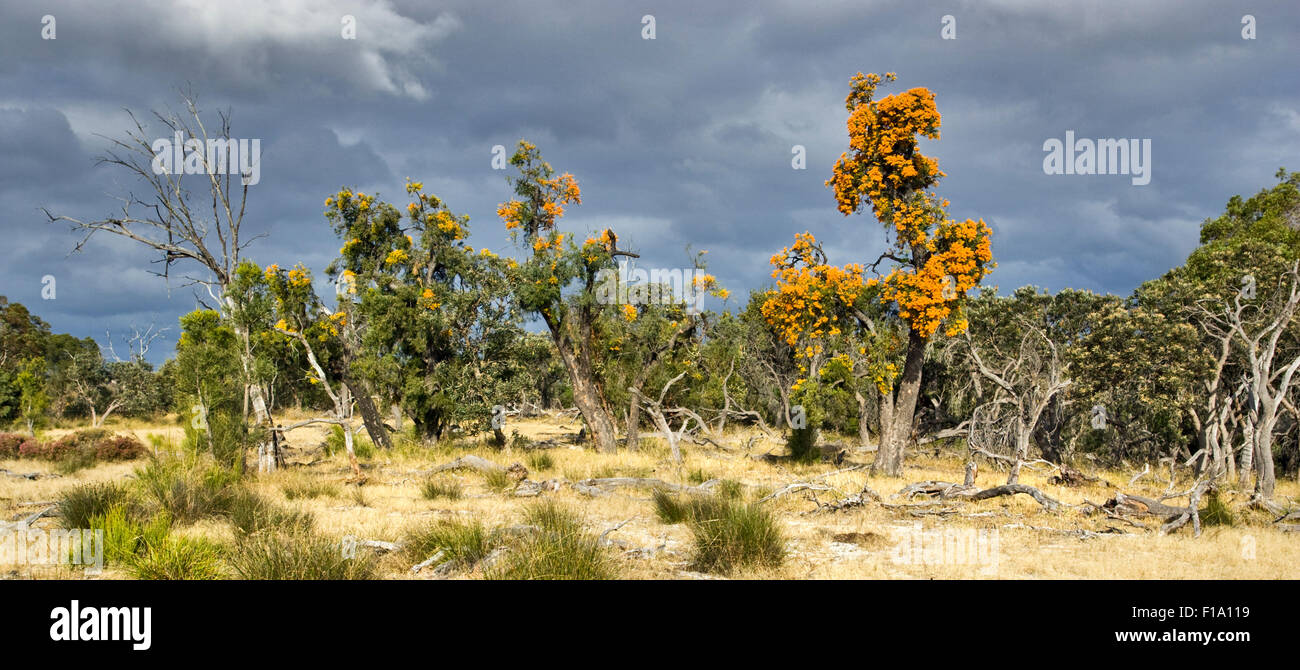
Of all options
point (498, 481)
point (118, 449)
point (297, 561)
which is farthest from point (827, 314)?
point (118, 449)

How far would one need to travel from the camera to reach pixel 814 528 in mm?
10586

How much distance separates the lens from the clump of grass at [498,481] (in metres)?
14.9

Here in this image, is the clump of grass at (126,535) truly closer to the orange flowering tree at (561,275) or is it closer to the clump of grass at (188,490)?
the clump of grass at (188,490)

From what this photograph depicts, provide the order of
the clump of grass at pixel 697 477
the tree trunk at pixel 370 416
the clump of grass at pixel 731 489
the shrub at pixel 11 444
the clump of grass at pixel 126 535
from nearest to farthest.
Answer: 1. the clump of grass at pixel 126 535
2. the clump of grass at pixel 731 489
3. the clump of grass at pixel 697 477
4. the shrub at pixel 11 444
5. the tree trunk at pixel 370 416

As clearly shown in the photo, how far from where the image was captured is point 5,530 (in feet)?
31.7

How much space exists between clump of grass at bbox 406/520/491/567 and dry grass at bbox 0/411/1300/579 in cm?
22

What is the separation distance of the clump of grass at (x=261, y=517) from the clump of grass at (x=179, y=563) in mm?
930

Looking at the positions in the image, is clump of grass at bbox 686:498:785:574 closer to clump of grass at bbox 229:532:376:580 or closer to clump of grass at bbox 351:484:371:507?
clump of grass at bbox 229:532:376:580

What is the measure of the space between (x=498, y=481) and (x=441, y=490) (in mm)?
1419

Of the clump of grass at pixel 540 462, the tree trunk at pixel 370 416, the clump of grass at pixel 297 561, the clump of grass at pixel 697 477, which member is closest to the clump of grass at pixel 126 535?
Result: the clump of grass at pixel 297 561

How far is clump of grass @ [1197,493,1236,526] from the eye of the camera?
10652 mm

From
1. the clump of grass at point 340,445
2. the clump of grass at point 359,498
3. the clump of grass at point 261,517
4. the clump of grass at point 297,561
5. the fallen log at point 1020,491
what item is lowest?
the clump of grass at point 340,445

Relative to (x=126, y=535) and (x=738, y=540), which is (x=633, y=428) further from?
(x=126, y=535)

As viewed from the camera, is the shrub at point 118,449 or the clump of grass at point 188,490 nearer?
the clump of grass at point 188,490
